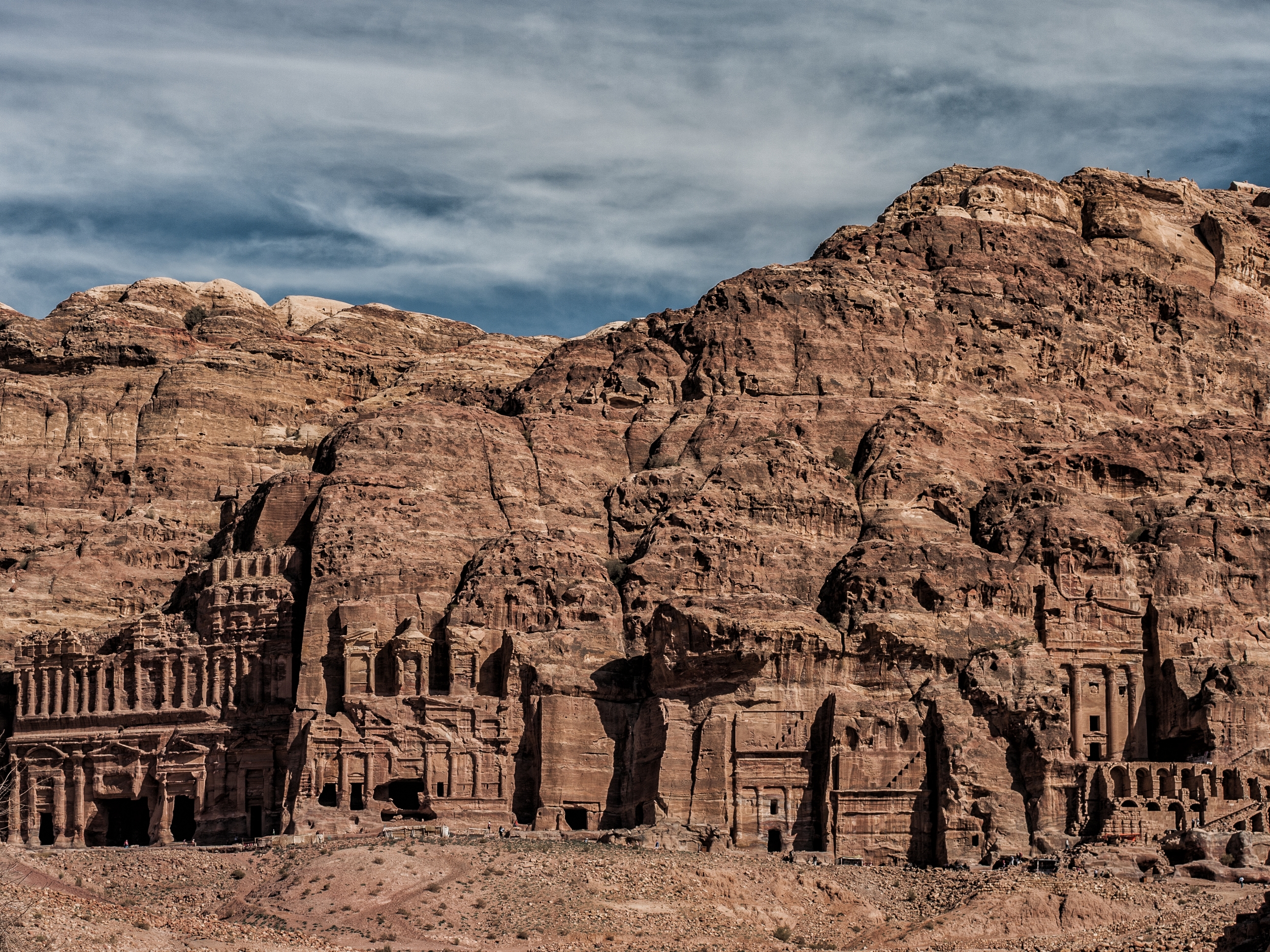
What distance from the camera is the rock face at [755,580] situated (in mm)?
86812

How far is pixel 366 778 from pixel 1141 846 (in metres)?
28.9

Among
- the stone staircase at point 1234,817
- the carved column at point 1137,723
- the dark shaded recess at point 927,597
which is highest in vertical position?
the dark shaded recess at point 927,597

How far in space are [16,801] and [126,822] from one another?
5.11 m

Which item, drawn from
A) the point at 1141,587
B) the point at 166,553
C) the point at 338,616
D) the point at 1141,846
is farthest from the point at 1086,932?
the point at 166,553

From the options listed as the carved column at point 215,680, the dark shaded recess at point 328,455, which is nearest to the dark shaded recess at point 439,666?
the carved column at point 215,680

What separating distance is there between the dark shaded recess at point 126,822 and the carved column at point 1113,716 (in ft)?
130

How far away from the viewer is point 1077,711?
9169 cm

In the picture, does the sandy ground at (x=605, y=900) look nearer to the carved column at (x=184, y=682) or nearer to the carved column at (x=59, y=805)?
the carved column at (x=59, y=805)

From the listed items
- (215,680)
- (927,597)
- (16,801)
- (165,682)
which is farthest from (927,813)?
(16,801)

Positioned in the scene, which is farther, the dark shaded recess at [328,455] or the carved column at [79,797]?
the dark shaded recess at [328,455]

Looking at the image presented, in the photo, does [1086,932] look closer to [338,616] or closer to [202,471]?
[338,616]

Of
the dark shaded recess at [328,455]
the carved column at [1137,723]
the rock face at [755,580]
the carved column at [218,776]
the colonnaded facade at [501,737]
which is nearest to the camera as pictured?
the colonnaded facade at [501,737]

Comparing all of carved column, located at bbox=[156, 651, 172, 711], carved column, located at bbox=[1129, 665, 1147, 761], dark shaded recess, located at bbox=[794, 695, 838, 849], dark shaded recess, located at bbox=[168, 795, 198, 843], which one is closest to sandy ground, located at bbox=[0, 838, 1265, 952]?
dark shaded recess, located at bbox=[794, 695, 838, 849]

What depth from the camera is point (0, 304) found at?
5655 inches
